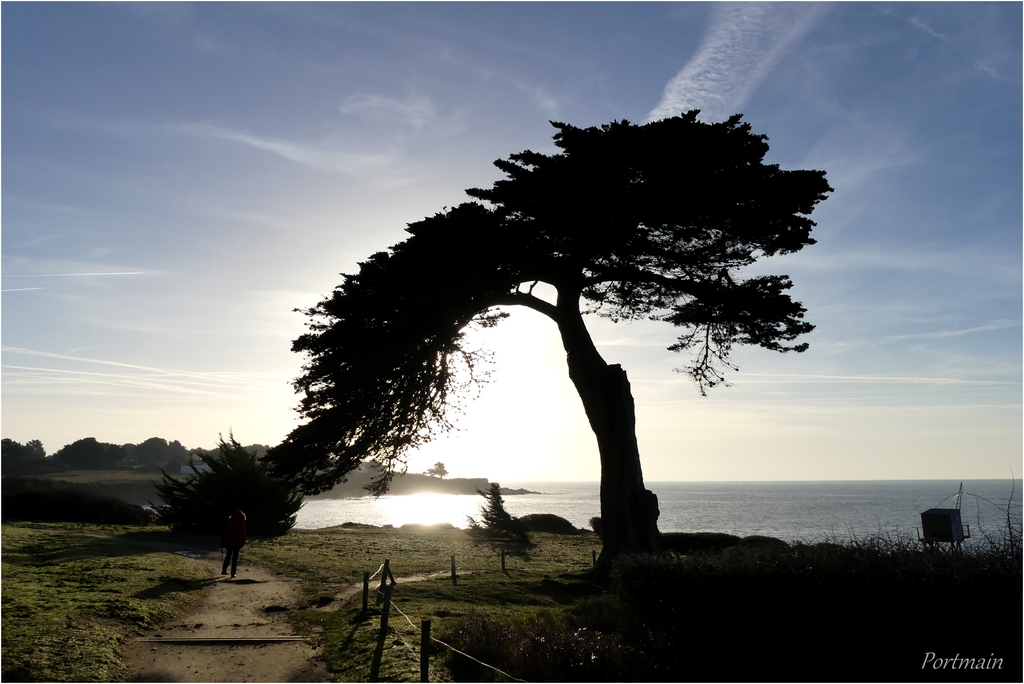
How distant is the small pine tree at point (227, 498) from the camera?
3309 cm

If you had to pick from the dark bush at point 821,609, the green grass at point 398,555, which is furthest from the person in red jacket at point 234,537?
the dark bush at point 821,609

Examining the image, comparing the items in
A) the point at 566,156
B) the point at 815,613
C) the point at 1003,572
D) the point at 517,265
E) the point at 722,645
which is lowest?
the point at 722,645

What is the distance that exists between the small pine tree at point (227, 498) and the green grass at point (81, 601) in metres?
8.61

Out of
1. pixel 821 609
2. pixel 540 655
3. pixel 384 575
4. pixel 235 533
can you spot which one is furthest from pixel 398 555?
pixel 821 609

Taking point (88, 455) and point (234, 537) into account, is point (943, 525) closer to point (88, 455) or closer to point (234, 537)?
point (234, 537)

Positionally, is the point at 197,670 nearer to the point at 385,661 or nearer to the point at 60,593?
the point at 385,661

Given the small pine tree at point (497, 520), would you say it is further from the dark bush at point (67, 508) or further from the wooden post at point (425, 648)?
the wooden post at point (425, 648)

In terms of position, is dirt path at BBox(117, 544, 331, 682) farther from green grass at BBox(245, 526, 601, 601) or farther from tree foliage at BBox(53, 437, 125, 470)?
tree foliage at BBox(53, 437, 125, 470)

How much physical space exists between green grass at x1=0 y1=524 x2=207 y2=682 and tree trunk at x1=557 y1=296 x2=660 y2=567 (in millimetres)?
11692

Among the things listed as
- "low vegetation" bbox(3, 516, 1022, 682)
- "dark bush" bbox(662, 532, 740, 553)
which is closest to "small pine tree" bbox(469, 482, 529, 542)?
"dark bush" bbox(662, 532, 740, 553)

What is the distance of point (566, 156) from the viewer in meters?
18.3

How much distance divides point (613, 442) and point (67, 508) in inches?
1380

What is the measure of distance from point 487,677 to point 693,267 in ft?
43.6

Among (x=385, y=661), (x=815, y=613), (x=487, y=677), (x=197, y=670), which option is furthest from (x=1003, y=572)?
(x=197, y=670)
